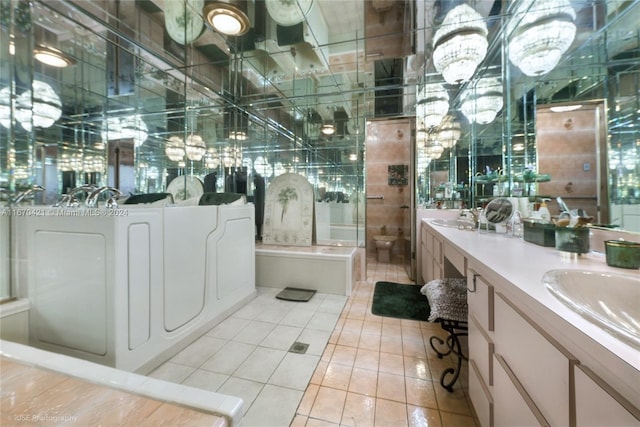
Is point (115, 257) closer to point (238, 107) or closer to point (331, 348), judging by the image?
point (331, 348)

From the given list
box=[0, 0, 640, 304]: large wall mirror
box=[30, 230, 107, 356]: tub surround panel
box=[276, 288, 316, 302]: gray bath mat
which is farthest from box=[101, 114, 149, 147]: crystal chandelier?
box=[276, 288, 316, 302]: gray bath mat

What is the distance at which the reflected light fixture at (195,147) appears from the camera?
3453mm

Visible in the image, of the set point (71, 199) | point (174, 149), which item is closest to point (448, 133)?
point (174, 149)

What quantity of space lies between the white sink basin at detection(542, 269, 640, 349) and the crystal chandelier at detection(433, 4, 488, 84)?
2.49m

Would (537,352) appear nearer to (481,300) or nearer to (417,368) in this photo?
(481,300)

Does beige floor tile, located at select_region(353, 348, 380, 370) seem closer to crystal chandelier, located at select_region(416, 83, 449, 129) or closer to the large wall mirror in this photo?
the large wall mirror

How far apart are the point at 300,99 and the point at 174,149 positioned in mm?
2165

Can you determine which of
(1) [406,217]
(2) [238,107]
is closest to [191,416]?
(2) [238,107]

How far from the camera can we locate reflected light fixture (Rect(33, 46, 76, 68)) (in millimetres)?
1923

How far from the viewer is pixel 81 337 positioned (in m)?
1.50

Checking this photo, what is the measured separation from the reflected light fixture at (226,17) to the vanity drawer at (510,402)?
10.6 ft

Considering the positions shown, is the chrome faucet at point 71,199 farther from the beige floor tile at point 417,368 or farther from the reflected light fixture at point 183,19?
the beige floor tile at point 417,368

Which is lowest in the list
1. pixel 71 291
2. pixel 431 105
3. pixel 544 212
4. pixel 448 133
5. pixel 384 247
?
pixel 384 247

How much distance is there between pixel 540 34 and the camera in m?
1.74
